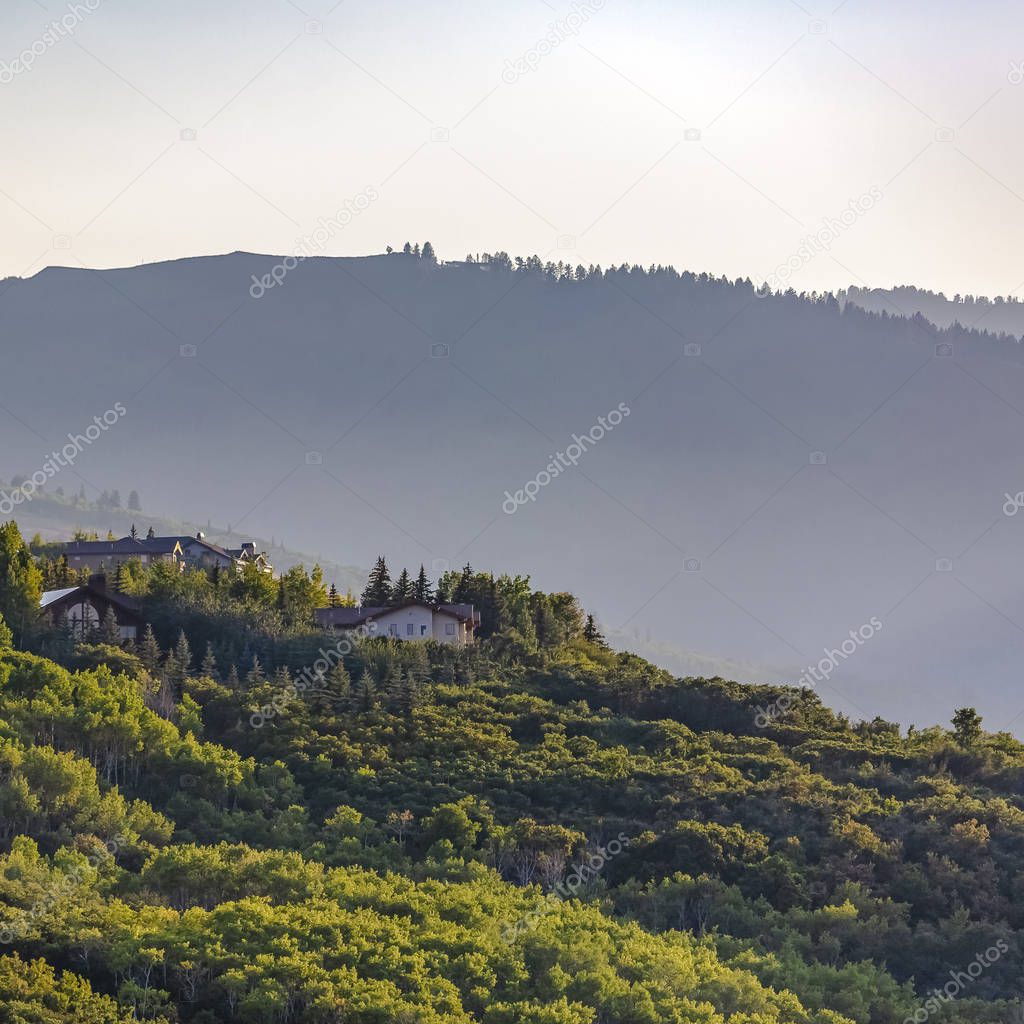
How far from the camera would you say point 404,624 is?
106812 millimetres

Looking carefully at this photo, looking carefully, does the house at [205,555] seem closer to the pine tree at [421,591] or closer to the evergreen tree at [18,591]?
the pine tree at [421,591]

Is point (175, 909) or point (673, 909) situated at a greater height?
point (673, 909)

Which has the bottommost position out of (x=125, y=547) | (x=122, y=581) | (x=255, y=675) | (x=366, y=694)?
(x=255, y=675)

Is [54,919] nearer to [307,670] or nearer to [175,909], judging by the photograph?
[175,909]

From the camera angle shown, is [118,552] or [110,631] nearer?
[110,631]

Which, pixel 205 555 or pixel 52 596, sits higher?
pixel 205 555

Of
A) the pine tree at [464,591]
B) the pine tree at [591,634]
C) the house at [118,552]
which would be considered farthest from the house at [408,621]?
the house at [118,552]

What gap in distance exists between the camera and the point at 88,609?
3748 inches

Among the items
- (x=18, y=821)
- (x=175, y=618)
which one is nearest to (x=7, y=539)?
(x=175, y=618)

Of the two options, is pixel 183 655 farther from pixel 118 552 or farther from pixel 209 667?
pixel 118 552

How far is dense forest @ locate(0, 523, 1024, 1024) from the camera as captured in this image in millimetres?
52875

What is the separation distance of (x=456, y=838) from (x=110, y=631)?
28.9 metres

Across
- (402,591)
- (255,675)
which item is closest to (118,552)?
(402,591)

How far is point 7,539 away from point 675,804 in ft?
132
